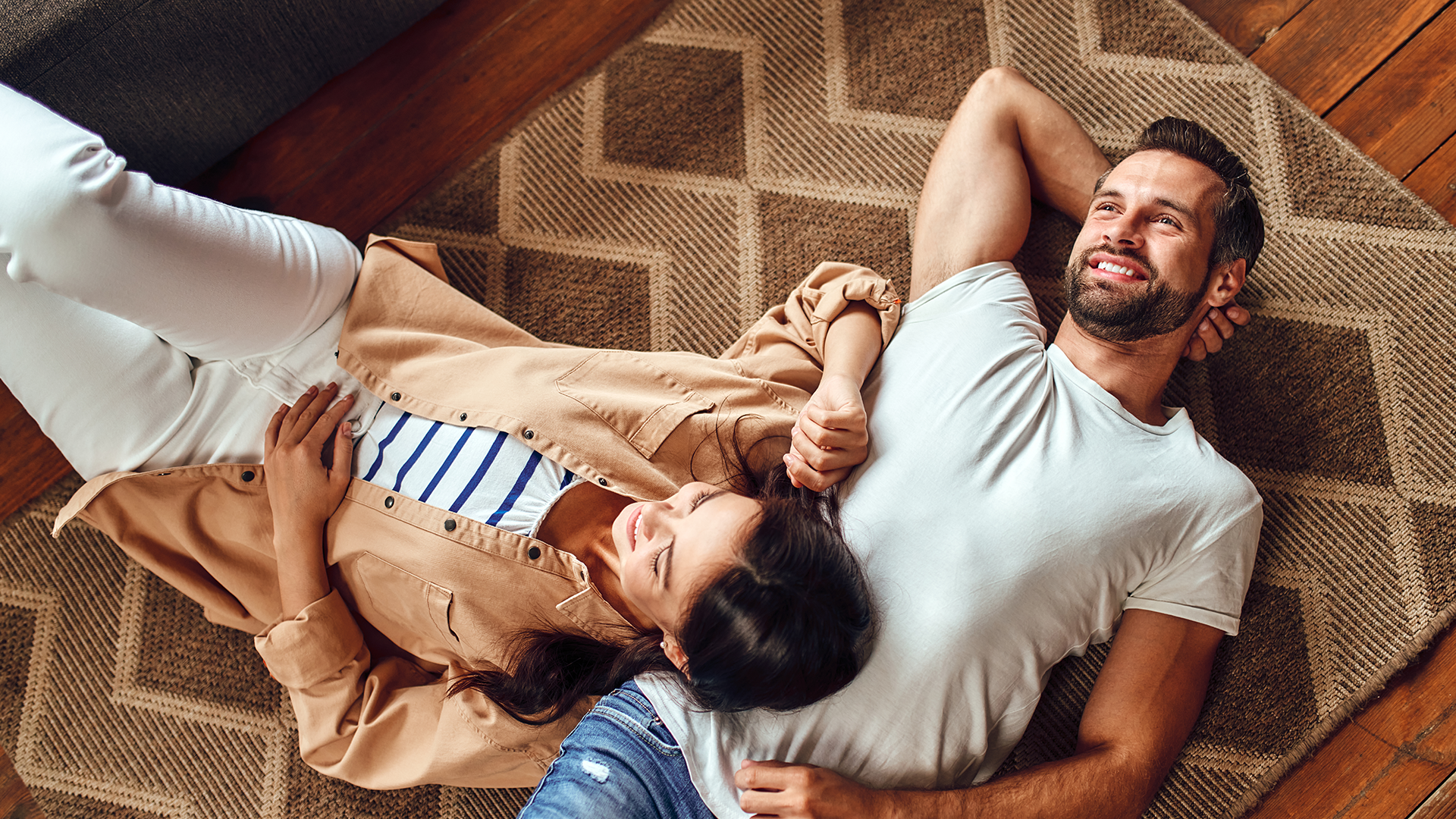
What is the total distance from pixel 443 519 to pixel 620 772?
0.43 meters

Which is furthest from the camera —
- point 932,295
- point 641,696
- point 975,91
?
point 975,91

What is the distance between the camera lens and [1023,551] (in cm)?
110

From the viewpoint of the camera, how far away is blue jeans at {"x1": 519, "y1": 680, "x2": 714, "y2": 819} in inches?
42.5

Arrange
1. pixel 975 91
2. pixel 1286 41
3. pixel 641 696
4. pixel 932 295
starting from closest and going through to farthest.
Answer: pixel 641 696, pixel 932 295, pixel 975 91, pixel 1286 41

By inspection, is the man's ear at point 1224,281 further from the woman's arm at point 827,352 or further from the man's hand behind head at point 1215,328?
the woman's arm at point 827,352

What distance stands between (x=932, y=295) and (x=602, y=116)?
30.1 inches

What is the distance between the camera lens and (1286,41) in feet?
5.05

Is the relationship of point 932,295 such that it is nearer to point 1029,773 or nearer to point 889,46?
point 889,46

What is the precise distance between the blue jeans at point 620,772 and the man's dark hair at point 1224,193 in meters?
1.07

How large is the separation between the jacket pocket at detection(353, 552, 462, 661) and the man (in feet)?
0.88

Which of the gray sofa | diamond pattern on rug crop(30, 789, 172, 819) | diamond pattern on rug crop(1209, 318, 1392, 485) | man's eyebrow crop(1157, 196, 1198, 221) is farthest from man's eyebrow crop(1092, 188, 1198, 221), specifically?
diamond pattern on rug crop(30, 789, 172, 819)

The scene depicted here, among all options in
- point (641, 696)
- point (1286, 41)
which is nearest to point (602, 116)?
point (641, 696)

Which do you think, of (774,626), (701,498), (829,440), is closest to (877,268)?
(829,440)

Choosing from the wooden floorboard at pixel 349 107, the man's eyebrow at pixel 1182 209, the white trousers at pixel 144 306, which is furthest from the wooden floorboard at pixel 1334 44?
the white trousers at pixel 144 306
